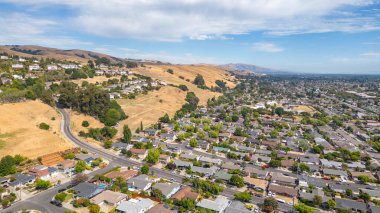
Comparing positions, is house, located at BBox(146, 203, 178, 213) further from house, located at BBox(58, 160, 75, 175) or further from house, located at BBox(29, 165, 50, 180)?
house, located at BBox(29, 165, 50, 180)

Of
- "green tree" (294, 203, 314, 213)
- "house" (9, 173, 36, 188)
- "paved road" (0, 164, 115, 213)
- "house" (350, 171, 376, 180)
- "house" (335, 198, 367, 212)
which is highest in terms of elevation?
"green tree" (294, 203, 314, 213)

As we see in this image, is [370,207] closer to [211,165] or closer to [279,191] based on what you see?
[279,191]

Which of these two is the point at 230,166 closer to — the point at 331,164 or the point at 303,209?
the point at 303,209

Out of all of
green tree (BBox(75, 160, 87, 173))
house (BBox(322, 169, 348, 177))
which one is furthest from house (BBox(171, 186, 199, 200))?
house (BBox(322, 169, 348, 177))

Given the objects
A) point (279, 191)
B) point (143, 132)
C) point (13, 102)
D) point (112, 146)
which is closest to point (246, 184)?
point (279, 191)

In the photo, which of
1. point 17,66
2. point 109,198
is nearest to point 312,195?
point 109,198

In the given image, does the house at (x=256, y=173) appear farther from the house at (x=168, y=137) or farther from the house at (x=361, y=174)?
the house at (x=168, y=137)
